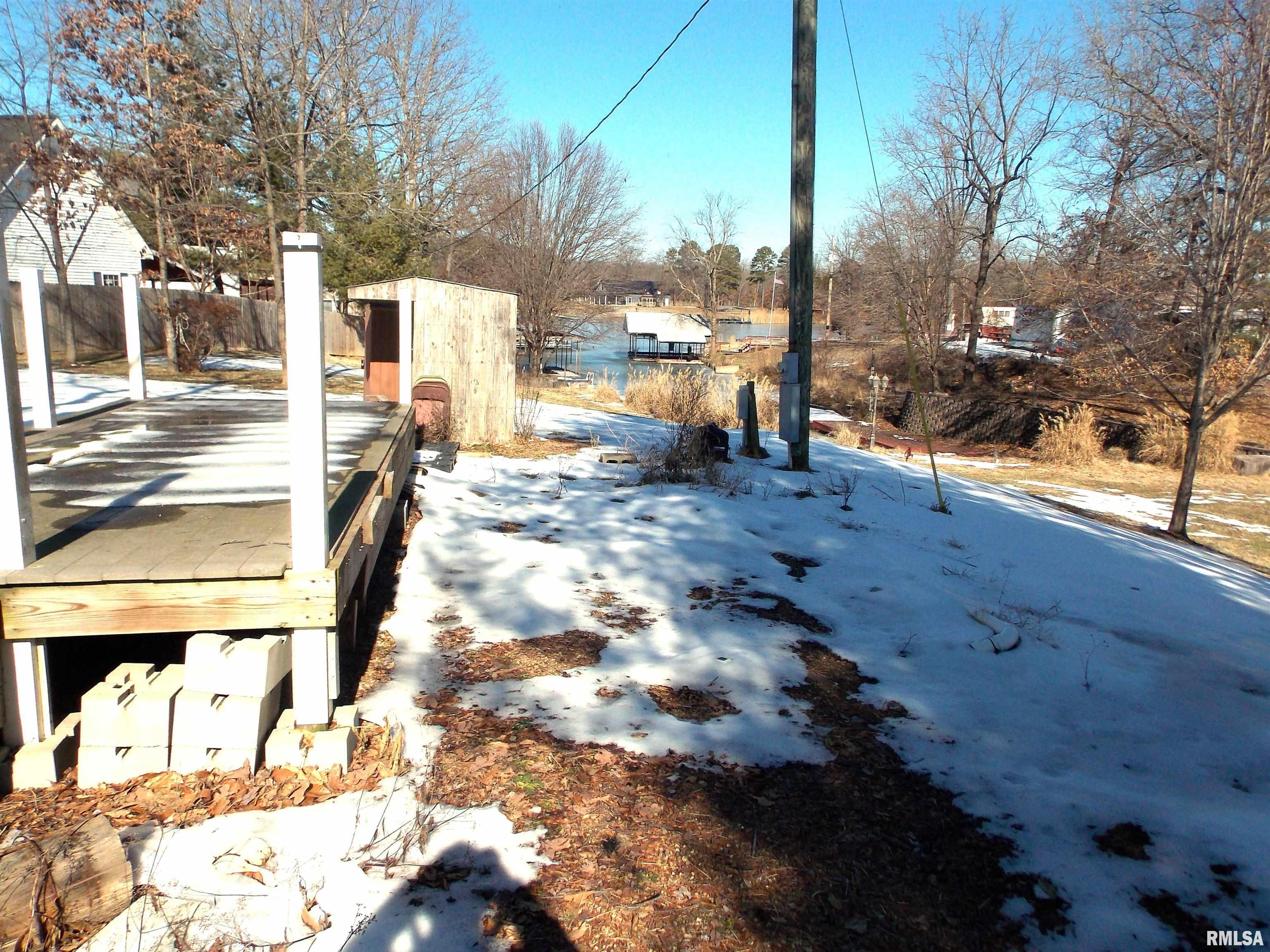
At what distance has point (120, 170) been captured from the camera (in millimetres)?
16688

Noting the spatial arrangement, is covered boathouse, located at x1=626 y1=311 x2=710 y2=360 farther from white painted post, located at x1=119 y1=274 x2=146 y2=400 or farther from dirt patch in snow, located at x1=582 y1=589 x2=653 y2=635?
dirt patch in snow, located at x1=582 y1=589 x2=653 y2=635

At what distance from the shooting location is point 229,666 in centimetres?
315

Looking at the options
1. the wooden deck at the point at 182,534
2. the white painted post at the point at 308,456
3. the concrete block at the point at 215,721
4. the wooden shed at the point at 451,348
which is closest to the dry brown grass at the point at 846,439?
the wooden shed at the point at 451,348

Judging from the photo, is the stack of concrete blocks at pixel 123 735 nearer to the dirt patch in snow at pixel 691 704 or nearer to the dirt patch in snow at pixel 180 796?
the dirt patch in snow at pixel 180 796

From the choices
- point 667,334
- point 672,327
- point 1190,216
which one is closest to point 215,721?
point 1190,216

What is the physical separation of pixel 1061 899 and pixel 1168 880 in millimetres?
385

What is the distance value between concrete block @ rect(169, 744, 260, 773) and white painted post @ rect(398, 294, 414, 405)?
6.36 meters

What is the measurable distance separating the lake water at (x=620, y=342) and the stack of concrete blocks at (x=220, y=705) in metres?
27.8

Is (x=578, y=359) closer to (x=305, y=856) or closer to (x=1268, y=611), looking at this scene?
(x=1268, y=611)

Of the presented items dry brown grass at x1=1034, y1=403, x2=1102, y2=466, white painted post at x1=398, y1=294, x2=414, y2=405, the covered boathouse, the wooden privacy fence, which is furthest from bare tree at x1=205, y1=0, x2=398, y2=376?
the covered boathouse

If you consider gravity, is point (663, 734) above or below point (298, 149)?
below

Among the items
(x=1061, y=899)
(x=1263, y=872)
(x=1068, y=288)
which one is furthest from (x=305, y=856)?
(x=1068, y=288)

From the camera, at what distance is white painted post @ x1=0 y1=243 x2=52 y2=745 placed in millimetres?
3000

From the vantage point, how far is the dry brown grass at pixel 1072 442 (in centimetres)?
1897
